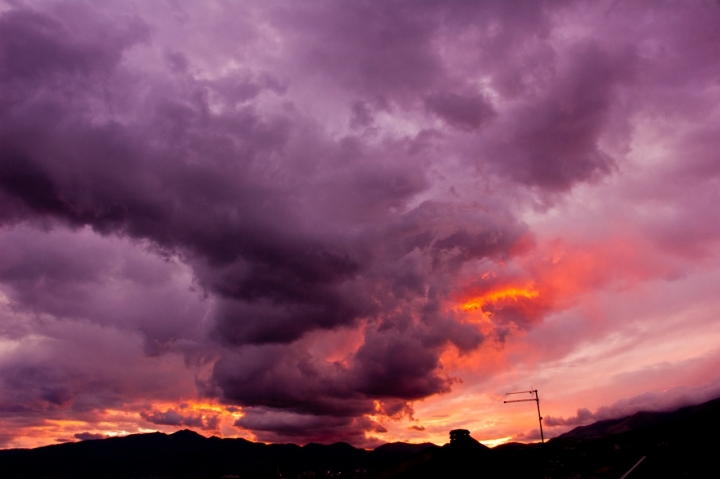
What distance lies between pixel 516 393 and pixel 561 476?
11446cm

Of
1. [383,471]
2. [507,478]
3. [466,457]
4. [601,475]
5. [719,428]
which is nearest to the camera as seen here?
[466,457]

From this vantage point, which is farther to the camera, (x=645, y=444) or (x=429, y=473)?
(x=645, y=444)

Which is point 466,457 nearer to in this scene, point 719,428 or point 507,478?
point 507,478

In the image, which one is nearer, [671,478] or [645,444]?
[671,478]

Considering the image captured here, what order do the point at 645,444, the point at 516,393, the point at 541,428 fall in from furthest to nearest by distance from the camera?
the point at 516,393 → the point at 541,428 → the point at 645,444

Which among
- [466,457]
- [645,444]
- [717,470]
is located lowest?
[645,444]

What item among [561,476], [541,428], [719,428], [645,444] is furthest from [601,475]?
[541,428]

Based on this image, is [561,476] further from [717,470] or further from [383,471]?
[383,471]

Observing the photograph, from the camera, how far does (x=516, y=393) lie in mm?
172875

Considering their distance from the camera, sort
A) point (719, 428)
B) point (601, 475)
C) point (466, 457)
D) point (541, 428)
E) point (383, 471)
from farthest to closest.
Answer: point (541, 428), point (719, 428), point (601, 475), point (383, 471), point (466, 457)

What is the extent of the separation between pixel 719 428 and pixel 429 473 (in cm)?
6482

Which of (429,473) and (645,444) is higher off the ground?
(429,473)

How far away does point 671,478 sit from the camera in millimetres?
45531

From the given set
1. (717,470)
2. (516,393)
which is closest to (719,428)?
(717,470)
